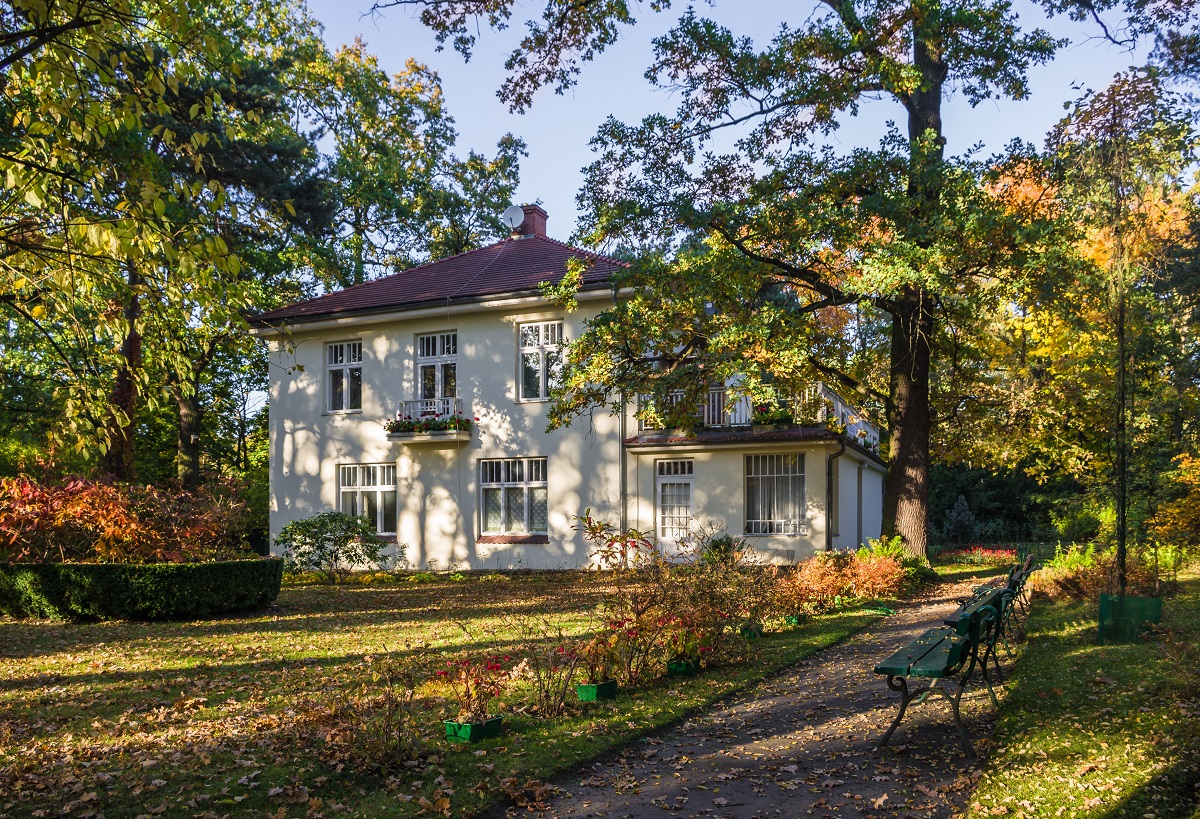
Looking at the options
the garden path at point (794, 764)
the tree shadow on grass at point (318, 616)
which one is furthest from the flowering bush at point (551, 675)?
the tree shadow on grass at point (318, 616)

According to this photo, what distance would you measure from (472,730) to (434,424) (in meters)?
18.4

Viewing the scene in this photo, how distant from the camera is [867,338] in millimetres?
24750

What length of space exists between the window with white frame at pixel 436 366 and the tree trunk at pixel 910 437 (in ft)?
39.3

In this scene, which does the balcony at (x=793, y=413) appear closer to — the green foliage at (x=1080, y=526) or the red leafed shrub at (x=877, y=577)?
the red leafed shrub at (x=877, y=577)

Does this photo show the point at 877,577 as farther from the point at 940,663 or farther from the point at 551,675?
the point at 551,675

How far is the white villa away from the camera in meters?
22.2

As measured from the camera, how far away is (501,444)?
2408cm

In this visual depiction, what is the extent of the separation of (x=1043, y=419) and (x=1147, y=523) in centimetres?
690

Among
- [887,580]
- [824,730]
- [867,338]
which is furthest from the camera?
[867,338]

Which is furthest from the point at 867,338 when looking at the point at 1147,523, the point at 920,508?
the point at 1147,523

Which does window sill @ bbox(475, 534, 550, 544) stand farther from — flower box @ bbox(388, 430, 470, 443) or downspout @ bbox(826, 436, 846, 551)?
downspout @ bbox(826, 436, 846, 551)

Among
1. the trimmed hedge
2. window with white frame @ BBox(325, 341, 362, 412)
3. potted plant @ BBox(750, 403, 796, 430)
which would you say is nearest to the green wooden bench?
the trimmed hedge

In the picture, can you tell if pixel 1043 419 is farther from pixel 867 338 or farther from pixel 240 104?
pixel 240 104

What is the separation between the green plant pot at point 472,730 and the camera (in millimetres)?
6371
